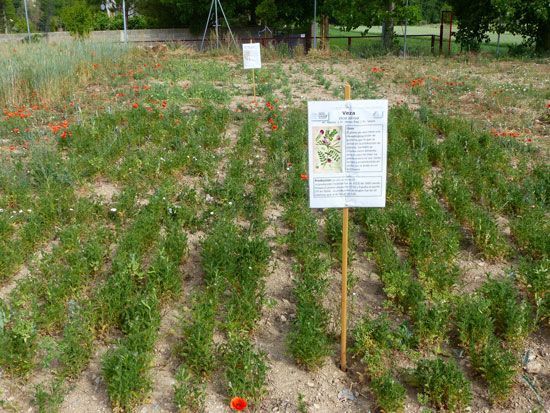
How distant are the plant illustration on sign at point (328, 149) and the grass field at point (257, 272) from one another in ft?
3.53

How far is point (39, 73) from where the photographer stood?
36.8 feet

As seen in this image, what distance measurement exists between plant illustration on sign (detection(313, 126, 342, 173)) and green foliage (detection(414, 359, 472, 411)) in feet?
4.45

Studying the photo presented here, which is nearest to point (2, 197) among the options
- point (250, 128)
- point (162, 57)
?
point (250, 128)

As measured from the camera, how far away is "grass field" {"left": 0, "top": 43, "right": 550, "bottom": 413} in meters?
3.66

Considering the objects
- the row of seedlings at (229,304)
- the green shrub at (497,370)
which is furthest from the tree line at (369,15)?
the green shrub at (497,370)

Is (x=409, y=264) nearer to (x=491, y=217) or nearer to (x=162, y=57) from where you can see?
(x=491, y=217)

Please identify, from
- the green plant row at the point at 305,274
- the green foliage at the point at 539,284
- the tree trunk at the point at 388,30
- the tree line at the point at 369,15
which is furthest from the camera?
the tree trunk at the point at 388,30

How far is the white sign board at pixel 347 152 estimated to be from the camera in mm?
3533

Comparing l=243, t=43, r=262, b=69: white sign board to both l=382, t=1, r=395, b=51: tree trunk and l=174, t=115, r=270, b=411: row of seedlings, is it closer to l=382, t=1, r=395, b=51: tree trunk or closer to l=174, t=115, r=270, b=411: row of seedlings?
l=174, t=115, r=270, b=411: row of seedlings

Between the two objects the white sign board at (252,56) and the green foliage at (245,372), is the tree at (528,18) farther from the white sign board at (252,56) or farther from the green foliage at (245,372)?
the green foliage at (245,372)

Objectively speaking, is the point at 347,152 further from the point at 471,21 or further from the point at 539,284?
the point at 471,21

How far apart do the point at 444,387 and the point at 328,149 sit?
63.3 inches

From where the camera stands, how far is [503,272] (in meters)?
4.99

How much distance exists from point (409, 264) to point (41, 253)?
3.18 meters
